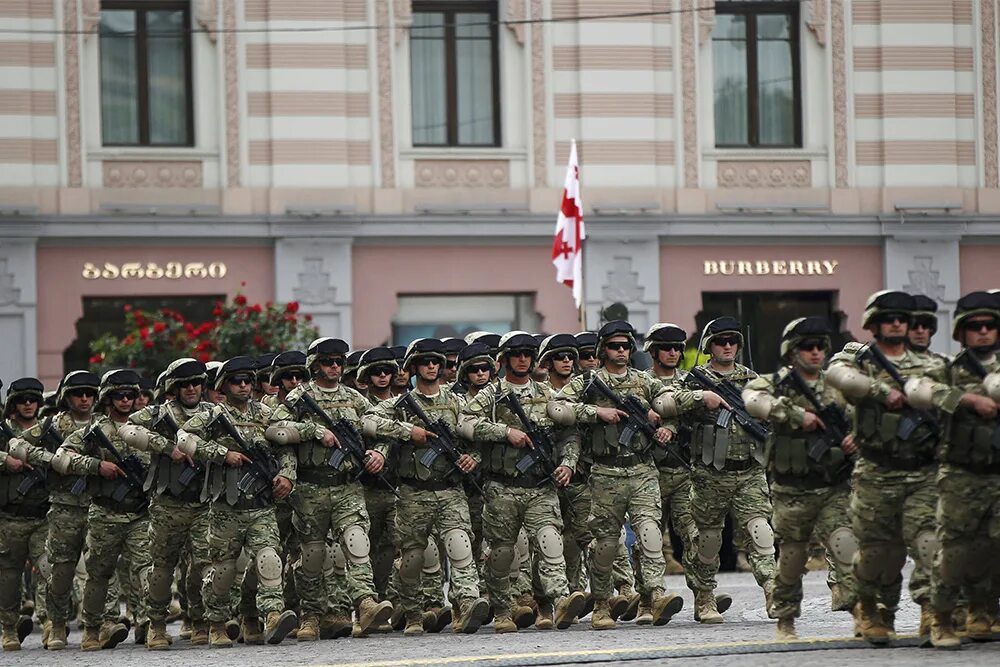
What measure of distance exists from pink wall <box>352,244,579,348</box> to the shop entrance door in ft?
6.28

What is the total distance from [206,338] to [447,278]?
4205 mm

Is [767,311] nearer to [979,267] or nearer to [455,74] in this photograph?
[979,267]

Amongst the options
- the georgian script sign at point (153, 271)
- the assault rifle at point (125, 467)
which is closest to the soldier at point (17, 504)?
the assault rifle at point (125, 467)

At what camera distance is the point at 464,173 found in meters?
27.3

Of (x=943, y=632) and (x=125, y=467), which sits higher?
(x=125, y=467)

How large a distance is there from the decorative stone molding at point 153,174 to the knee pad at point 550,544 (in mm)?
12587

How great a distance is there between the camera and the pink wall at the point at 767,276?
90.8ft

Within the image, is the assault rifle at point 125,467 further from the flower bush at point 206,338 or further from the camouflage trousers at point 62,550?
the flower bush at point 206,338

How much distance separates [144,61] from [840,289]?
8976mm

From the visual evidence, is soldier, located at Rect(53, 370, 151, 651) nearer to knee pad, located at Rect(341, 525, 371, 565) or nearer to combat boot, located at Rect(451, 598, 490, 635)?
knee pad, located at Rect(341, 525, 371, 565)

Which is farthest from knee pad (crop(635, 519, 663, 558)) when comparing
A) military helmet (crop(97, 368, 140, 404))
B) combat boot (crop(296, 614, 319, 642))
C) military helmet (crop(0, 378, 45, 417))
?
military helmet (crop(0, 378, 45, 417))

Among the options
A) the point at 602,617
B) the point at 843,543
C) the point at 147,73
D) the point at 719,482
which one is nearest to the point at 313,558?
the point at 602,617

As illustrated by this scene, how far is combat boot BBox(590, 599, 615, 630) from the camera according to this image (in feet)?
49.9

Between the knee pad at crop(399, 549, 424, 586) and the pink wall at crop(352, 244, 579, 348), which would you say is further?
the pink wall at crop(352, 244, 579, 348)
